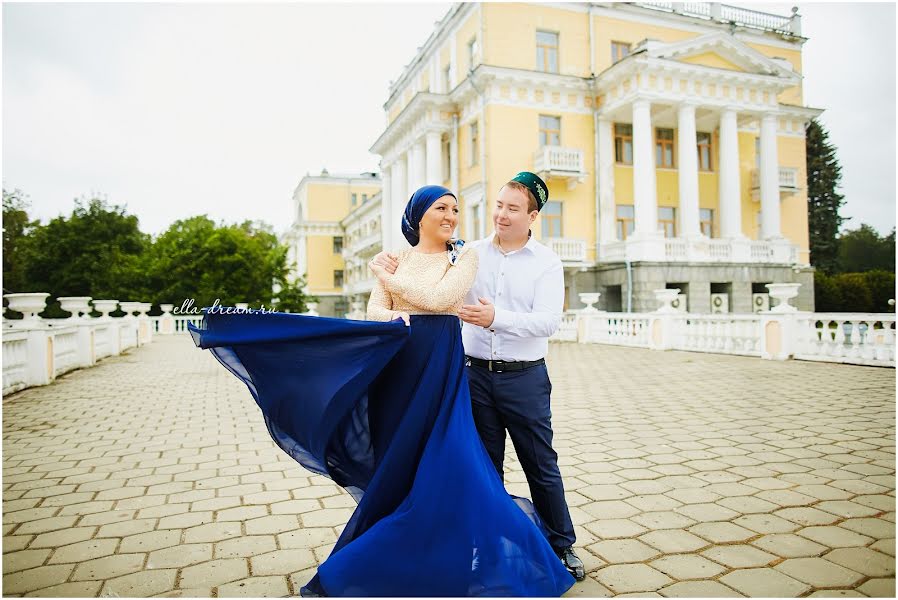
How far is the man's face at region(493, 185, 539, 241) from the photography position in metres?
2.72

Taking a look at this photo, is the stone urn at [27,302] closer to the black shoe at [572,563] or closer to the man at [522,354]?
the man at [522,354]

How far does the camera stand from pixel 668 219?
25.0 meters

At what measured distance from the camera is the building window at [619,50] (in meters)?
25.0

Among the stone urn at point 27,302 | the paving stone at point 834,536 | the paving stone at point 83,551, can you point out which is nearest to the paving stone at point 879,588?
the paving stone at point 834,536

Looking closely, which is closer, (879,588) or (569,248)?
Result: (879,588)

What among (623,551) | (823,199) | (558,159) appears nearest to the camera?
(623,551)

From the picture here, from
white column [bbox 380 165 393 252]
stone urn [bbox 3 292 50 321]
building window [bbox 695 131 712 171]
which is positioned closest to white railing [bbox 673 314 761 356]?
stone urn [bbox 3 292 50 321]

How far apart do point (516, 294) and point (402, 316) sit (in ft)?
1.94

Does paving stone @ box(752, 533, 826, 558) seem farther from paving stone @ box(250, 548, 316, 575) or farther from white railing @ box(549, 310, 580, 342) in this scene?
white railing @ box(549, 310, 580, 342)

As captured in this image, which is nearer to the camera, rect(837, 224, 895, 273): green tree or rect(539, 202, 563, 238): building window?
rect(539, 202, 563, 238): building window

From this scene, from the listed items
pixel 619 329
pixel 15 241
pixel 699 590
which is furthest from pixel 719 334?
pixel 15 241

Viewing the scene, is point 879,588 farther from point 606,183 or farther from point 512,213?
point 606,183

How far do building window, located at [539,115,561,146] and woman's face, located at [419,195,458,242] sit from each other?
22020 mm

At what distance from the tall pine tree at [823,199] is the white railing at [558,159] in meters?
24.3
